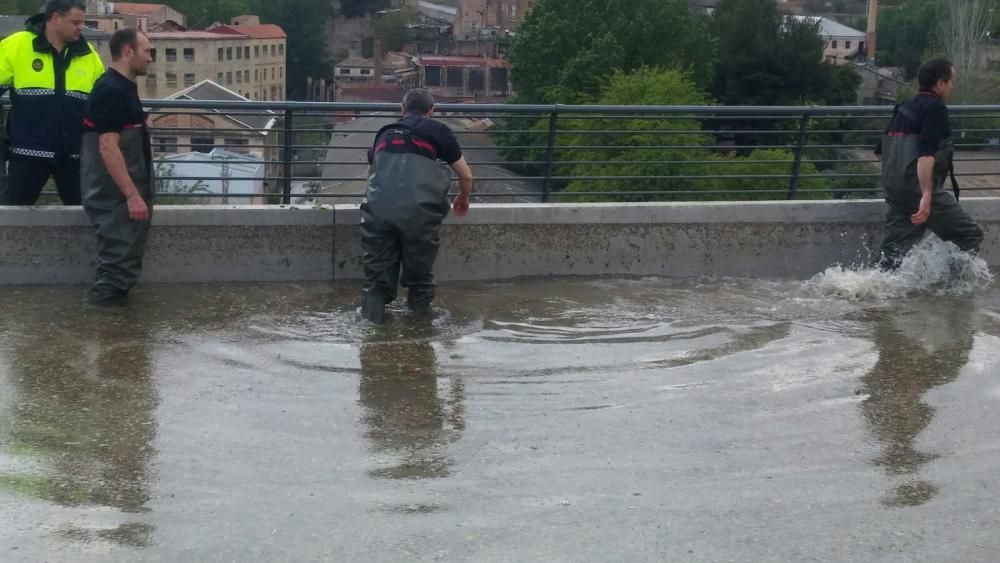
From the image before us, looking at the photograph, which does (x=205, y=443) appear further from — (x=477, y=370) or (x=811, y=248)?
(x=811, y=248)

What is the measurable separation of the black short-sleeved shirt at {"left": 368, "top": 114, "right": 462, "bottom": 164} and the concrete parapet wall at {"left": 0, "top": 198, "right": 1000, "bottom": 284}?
1.28m

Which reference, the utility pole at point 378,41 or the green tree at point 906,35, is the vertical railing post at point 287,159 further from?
the green tree at point 906,35

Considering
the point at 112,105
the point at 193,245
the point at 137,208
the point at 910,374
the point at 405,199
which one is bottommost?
the point at 910,374

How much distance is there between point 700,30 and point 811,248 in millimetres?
72057

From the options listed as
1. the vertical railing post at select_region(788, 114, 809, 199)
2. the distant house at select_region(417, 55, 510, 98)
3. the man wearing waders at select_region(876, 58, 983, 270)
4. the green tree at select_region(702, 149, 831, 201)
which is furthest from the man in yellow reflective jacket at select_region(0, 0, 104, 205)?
the distant house at select_region(417, 55, 510, 98)

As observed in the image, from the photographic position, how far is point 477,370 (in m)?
7.26

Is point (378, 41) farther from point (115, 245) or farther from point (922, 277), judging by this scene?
point (115, 245)

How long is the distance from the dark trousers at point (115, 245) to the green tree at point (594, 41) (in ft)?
217

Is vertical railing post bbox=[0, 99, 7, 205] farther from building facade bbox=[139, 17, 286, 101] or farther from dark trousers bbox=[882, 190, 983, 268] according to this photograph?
building facade bbox=[139, 17, 286, 101]

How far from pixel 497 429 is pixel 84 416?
196 cm

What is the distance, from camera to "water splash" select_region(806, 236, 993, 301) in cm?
935

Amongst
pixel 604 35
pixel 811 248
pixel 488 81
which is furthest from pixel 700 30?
pixel 811 248

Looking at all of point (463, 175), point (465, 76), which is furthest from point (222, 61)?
point (463, 175)

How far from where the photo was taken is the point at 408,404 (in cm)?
661
